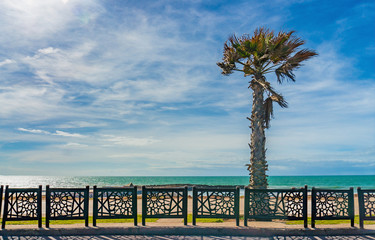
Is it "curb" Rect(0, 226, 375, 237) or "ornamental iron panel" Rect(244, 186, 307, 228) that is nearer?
"curb" Rect(0, 226, 375, 237)

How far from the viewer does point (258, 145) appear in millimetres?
12836

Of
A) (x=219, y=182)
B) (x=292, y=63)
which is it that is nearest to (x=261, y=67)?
(x=292, y=63)

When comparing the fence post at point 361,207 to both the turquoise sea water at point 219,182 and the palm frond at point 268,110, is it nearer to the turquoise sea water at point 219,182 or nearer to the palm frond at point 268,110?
the palm frond at point 268,110

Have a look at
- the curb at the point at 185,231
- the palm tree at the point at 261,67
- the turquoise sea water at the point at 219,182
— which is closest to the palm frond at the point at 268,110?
the palm tree at the point at 261,67

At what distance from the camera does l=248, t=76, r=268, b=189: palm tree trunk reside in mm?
12766

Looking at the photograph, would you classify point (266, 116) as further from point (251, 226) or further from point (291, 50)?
point (251, 226)

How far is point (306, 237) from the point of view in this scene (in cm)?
928

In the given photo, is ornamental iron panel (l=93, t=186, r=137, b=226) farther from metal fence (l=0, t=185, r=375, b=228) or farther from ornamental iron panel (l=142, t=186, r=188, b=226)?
ornamental iron panel (l=142, t=186, r=188, b=226)

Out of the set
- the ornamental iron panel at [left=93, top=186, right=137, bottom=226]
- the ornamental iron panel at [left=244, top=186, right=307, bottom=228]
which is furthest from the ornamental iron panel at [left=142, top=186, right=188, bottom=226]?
the ornamental iron panel at [left=244, top=186, right=307, bottom=228]

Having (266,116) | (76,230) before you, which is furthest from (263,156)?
(76,230)

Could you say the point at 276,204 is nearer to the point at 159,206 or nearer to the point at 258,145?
the point at 258,145

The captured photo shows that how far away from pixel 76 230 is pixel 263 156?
7.01 m

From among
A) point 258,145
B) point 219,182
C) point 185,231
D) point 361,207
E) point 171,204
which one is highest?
point 258,145

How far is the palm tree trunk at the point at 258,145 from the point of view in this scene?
12.8 metres
